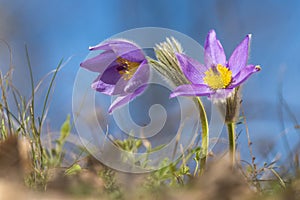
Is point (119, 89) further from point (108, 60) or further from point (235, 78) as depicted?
point (235, 78)

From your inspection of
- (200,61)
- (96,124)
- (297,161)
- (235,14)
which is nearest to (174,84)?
(200,61)

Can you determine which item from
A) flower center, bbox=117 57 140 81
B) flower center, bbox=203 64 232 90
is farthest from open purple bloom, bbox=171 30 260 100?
flower center, bbox=117 57 140 81

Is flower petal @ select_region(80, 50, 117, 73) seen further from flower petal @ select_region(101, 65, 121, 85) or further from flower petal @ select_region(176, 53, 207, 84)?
flower petal @ select_region(176, 53, 207, 84)

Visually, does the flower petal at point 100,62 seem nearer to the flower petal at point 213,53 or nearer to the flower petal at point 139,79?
the flower petal at point 139,79

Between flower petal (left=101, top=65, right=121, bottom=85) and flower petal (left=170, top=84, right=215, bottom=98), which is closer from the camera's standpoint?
flower petal (left=170, top=84, right=215, bottom=98)

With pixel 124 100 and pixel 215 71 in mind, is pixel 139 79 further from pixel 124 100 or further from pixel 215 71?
pixel 215 71

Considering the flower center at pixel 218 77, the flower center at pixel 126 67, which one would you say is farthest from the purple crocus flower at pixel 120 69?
the flower center at pixel 218 77
